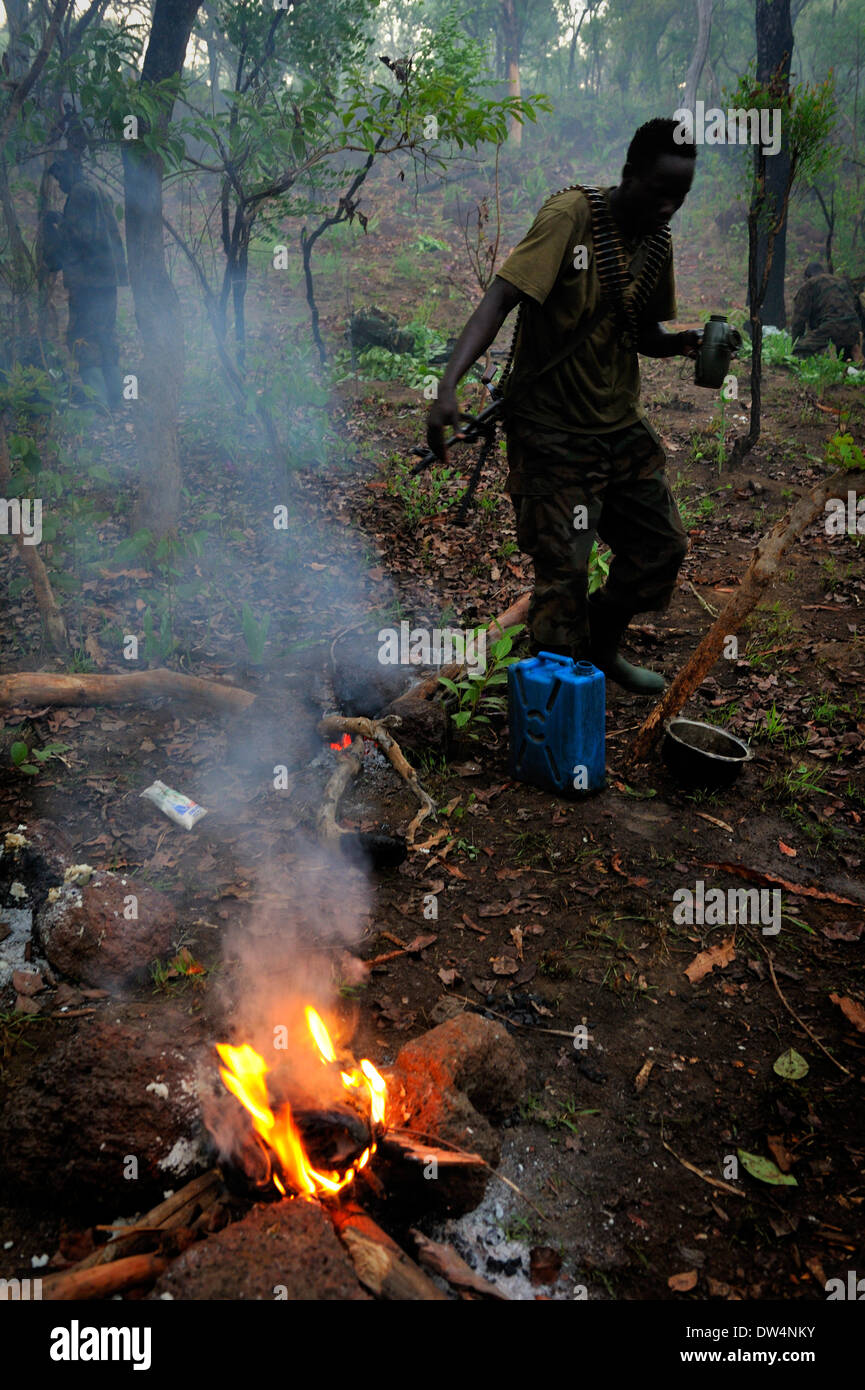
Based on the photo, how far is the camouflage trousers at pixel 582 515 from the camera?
398 centimetres

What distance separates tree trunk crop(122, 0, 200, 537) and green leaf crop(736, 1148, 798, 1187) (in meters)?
5.81

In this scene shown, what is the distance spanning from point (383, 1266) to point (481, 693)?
3278 mm

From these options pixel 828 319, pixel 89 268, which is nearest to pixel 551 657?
pixel 89 268

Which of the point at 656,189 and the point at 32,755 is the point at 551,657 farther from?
the point at 32,755

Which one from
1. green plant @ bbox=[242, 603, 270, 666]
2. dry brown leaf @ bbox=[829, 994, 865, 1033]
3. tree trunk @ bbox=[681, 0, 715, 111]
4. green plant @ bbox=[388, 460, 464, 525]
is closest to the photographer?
dry brown leaf @ bbox=[829, 994, 865, 1033]

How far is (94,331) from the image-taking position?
356 inches

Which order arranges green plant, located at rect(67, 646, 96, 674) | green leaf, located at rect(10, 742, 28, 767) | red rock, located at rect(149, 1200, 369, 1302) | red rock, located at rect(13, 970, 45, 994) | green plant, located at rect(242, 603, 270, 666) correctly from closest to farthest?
red rock, located at rect(149, 1200, 369, 1302)
red rock, located at rect(13, 970, 45, 994)
green leaf, located at rect(10, 742, 28, 767)
green plant, located at rect(67, 646, 96, 674)
green plant, located at rect(242, 603, 270, 666)

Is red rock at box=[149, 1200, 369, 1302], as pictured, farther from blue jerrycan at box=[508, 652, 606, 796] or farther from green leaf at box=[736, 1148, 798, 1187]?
blue jerrycan at box=[508, 652, 606, 796]

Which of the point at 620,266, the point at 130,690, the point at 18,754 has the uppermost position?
the point at 620,266

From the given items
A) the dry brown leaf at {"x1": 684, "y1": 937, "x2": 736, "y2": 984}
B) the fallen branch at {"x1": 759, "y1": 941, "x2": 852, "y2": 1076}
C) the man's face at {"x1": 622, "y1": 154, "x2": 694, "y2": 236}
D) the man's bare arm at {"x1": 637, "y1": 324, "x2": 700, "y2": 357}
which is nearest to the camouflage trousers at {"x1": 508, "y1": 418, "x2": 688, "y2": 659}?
the man's bare arm at {"x1": 637, "y1": 324, "x2": 700, "y2": 357}

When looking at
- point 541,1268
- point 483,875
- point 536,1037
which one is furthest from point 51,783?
point 541,1268

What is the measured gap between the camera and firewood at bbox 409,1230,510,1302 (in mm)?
2086

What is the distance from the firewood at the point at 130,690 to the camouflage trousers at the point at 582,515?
1979 millimetres
